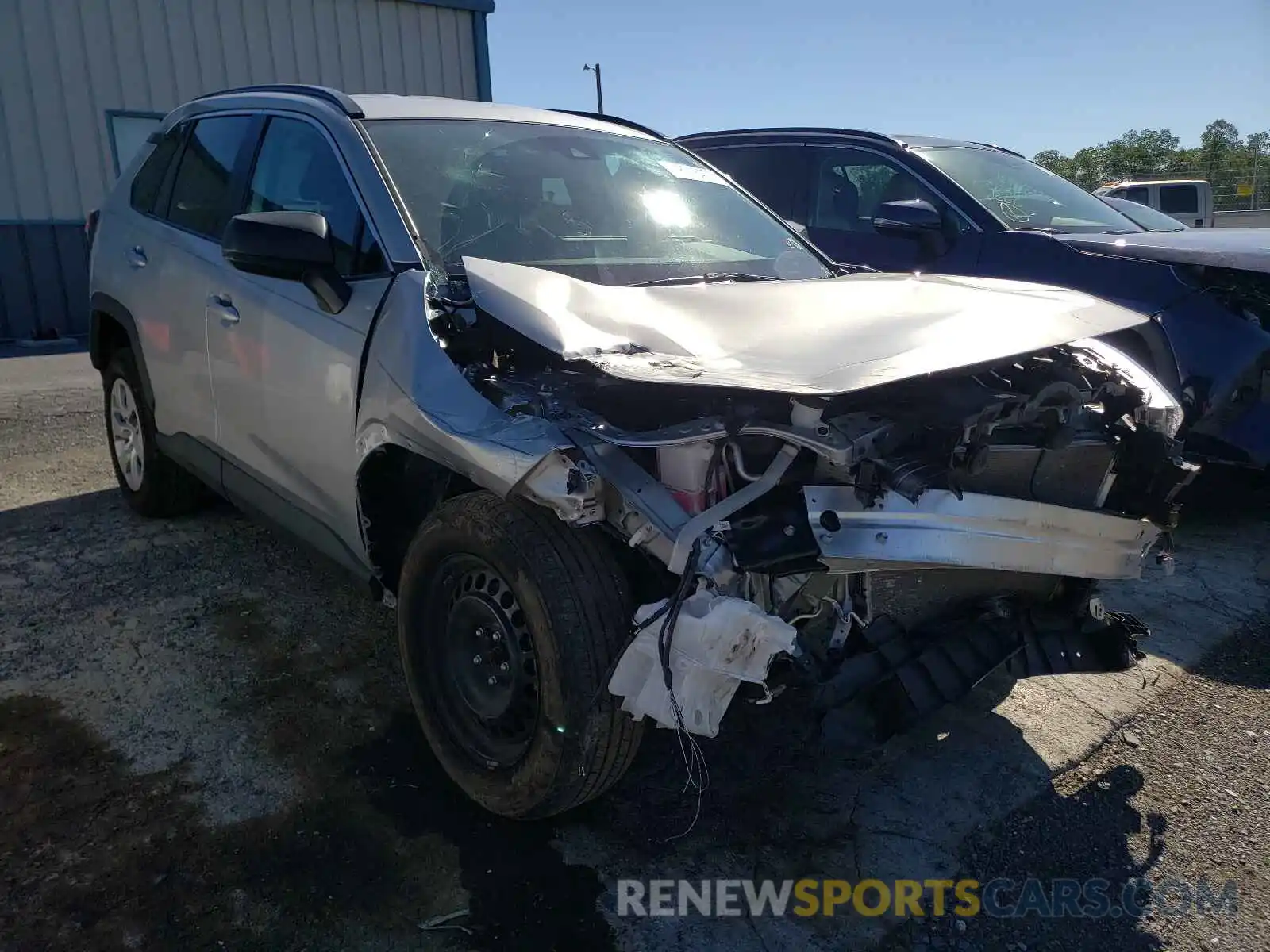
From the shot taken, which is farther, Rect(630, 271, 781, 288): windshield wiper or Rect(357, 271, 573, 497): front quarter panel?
Rect(630, 271, 781, 288): windshield wiper

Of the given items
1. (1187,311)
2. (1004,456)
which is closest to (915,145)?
(1187,311)

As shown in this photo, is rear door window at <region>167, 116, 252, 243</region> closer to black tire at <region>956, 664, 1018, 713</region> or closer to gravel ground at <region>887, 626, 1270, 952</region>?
black tire at <region>956, 664, 1018, 713</region>

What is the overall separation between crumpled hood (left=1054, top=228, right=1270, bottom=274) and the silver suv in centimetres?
187

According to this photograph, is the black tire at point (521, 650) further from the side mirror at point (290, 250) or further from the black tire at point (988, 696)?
the black tire at point (988, 696)

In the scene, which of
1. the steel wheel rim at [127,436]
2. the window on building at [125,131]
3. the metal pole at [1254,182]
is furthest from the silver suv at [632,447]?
the metal pole at [1254,182]

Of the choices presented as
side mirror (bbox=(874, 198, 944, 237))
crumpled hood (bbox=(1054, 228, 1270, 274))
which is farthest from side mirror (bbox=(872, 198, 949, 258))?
crumpled hood (bbox=(1054, 228, 1270, 274))

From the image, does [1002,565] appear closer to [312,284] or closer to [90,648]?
[312,284]

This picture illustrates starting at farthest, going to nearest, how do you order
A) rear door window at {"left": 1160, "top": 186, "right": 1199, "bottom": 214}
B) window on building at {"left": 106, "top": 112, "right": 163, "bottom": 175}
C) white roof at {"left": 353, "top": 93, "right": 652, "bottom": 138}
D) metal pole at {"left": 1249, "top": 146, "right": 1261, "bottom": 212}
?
metal pole at {"left": 1249, "top": 146, "right": 1261, "bottom": 212} → rear door window at {"left": 1160, "top": 186, "right": 1199, "bottom": 214} → window on building at {"left": 106, "top": 112, "right": 163, "bottom": 175} → white roof at {"left": 353, "top": 93, "right": 652, "bottom": 138}

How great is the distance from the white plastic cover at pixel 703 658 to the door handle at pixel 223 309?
2.11m

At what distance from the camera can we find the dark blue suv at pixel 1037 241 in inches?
169

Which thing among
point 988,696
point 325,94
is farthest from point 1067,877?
point 325,94

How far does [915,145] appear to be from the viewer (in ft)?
19.0

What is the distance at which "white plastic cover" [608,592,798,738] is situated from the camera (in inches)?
78.9

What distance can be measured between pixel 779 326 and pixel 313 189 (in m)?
1.75
